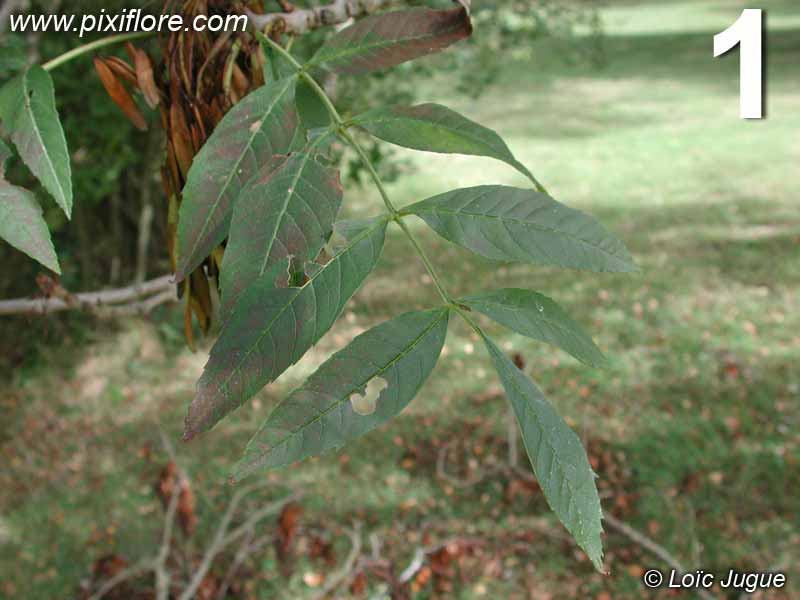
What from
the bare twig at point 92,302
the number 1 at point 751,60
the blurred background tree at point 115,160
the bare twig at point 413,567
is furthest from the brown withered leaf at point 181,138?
the blurred background tree at point 115,160

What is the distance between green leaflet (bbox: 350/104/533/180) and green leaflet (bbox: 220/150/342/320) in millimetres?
81

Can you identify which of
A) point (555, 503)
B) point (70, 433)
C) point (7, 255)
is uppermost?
point (555, 503)

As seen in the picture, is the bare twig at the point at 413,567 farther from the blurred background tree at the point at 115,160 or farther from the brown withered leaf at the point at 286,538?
the blurred background tree at the point at 115,160

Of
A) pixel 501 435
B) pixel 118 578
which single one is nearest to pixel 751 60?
pixel 501 435

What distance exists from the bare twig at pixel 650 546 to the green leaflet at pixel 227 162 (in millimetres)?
2369

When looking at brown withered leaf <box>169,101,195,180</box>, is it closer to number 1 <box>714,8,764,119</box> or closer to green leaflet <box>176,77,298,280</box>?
green leaflet <box>176,77,298,280</box>

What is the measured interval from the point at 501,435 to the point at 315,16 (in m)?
3.05

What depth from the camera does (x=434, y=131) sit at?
0.70 m

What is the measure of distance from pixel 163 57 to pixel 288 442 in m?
0.41

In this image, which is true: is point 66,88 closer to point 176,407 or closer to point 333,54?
point 176,407

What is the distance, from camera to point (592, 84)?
12.7m

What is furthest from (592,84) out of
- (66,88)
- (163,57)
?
(163,57)

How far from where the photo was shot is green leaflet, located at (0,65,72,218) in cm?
70

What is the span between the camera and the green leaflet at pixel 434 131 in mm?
687
